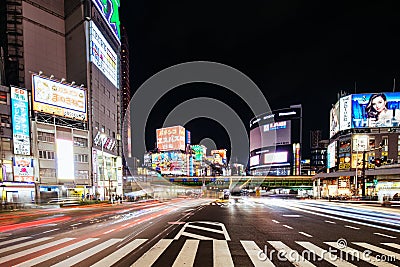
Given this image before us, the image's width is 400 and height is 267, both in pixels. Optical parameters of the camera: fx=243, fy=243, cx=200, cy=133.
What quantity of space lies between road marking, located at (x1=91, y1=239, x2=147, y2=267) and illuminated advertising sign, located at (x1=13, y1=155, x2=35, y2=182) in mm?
39494

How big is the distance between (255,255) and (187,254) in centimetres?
204

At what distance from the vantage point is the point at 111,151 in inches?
2589

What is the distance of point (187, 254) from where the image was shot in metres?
7.36

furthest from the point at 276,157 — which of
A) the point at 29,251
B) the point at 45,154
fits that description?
the point at 29,251

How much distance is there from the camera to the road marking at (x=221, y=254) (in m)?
6.52

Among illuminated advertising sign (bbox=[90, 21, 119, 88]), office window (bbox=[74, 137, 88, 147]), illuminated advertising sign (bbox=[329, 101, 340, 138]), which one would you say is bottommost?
office window (bbox=[74, 137, 88, 147])

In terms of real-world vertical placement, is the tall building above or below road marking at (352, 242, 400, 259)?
above

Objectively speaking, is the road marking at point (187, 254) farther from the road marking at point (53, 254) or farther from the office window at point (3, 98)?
the office window at point (3, 98)

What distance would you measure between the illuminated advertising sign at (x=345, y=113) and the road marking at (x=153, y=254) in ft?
241

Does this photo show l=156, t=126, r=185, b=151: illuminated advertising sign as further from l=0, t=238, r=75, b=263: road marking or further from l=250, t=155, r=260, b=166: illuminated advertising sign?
l=0, t=238, r=75, b=263: road marking

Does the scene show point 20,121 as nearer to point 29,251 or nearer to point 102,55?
point 102,55

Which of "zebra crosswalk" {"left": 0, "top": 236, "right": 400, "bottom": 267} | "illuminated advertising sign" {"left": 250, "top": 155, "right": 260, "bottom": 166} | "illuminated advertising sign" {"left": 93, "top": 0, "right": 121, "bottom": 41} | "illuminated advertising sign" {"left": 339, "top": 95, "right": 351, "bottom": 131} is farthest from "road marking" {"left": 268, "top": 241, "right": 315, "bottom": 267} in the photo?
"illuminated advertising sign" {"left": 250, "top": 155, "right": 260, "bottom": 166}

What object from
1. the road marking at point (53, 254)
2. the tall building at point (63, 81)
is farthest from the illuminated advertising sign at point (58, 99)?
the road marking at point (53, 254)

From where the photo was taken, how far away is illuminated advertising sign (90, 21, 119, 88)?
58250mm
